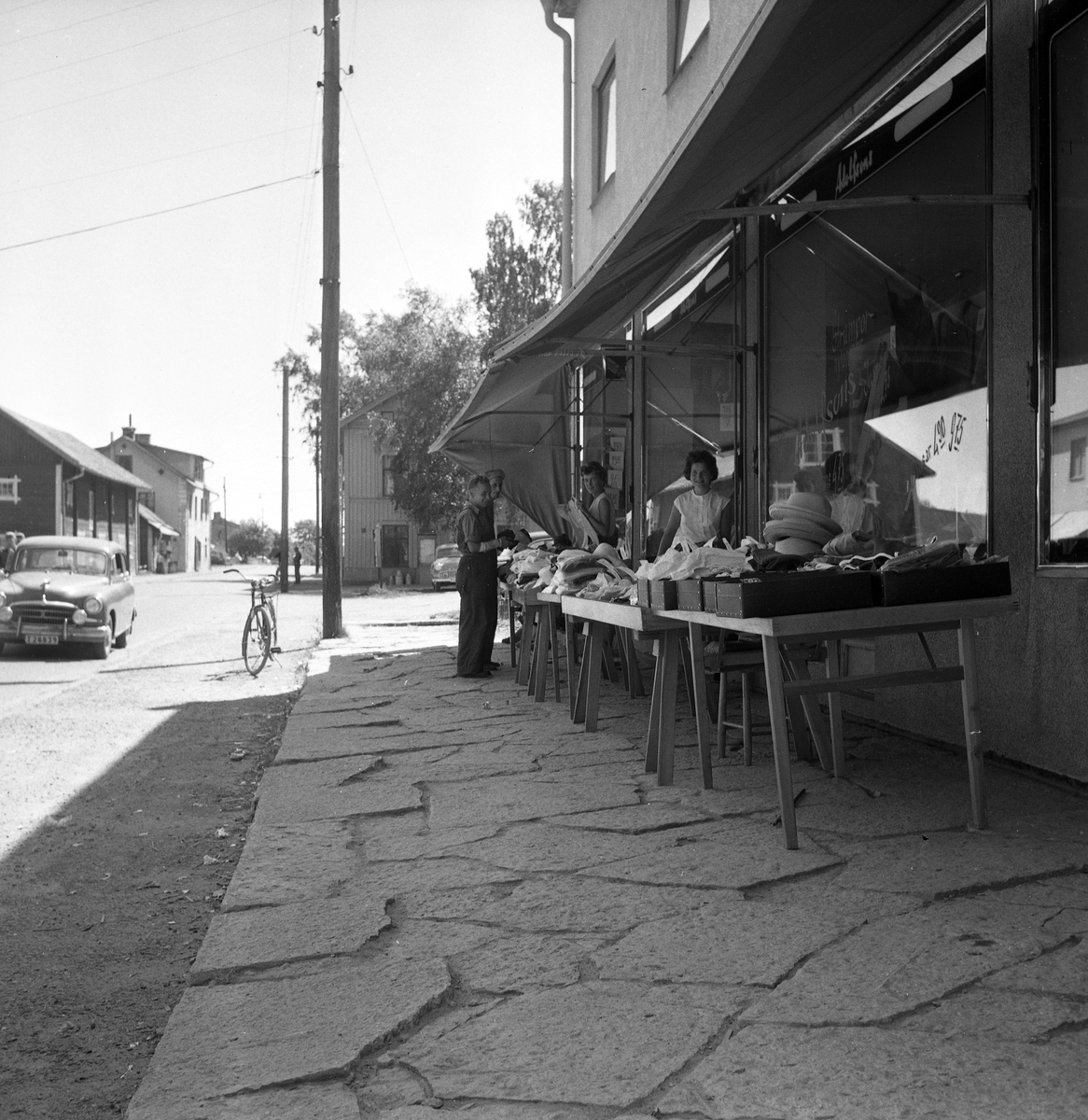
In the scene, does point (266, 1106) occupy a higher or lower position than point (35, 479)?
lower

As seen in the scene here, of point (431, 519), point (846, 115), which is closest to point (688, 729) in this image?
point (846, 115)

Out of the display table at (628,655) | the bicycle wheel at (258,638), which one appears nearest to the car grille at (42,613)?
the bicycle wheel at (258,638)

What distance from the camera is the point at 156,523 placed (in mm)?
73375

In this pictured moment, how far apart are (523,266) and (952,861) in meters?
34.8

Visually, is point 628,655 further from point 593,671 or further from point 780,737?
point 780,737

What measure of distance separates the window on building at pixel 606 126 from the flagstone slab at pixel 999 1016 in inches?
447

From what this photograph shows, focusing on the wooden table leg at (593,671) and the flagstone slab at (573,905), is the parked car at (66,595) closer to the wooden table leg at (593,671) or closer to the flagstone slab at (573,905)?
the wooden table leg at (593,671)

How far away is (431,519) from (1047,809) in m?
35.6

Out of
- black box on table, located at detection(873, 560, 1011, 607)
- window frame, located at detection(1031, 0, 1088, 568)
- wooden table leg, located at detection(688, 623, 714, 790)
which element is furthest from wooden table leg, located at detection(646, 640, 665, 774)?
window frame, located at detection(1031, 0, 1088, 568)

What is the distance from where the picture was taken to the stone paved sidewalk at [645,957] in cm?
217

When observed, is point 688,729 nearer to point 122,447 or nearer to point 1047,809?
point 1047,809

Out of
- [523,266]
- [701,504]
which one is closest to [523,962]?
[701,504]

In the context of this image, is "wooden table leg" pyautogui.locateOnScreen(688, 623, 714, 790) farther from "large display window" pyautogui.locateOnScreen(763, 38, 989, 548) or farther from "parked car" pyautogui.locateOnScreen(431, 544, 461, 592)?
"parked car" pyautogui.locateOnScreen(431, 544, 461, 592)

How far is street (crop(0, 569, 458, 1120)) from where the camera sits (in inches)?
107
